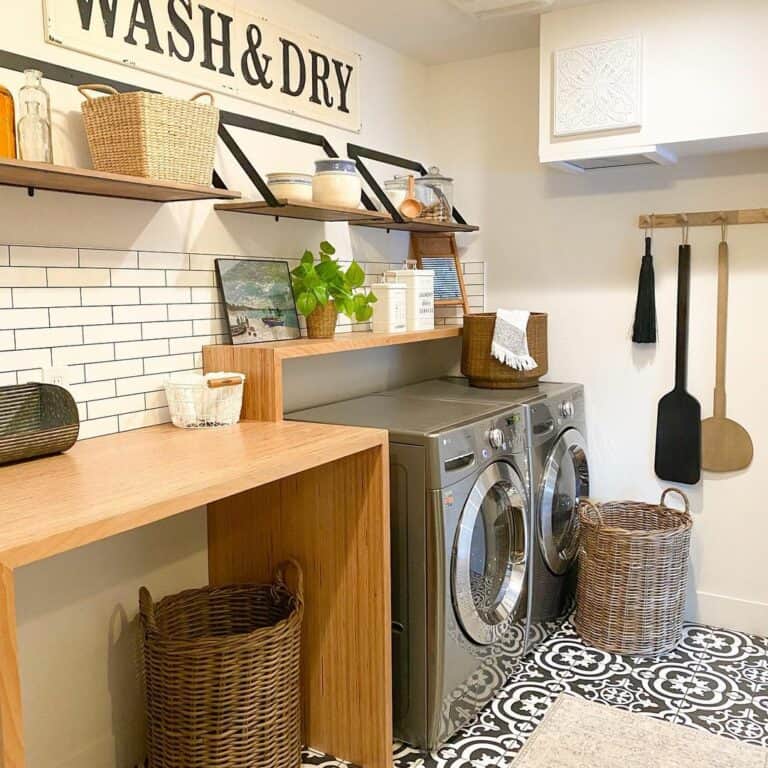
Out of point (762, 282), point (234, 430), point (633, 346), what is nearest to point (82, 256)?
point (234, 430)

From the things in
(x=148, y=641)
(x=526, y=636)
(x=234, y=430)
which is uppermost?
(x=234, y=430)

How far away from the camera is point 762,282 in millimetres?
2760

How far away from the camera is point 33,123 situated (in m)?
1.67

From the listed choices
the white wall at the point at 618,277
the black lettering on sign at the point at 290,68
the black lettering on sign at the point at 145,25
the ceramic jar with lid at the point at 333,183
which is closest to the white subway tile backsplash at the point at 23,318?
the black lettering on sign at the point at 145,25

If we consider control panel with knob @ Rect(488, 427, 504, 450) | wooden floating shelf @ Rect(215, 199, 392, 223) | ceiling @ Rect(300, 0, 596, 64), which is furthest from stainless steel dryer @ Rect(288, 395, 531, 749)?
ceiling @ Rect(300, 0, 596, 64)

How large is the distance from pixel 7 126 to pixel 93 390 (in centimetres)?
65

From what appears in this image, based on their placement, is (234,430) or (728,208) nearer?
(234,430)

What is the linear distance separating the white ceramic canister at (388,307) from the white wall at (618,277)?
0.68 meters

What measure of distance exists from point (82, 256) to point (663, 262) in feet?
6.72

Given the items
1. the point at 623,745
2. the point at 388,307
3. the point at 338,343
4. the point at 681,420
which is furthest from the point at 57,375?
the point at 681,420

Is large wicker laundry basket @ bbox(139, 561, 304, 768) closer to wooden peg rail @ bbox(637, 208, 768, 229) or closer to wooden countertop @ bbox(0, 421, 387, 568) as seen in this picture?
wooden countertop @ bbox(0, 421, 387, 568)

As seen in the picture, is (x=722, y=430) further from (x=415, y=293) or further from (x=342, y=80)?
(x=342, y=80)

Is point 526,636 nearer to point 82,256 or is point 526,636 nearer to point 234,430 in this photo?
point 234,430

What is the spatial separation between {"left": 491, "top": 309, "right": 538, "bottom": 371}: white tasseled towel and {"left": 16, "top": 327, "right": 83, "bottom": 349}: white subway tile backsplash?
1515mm
